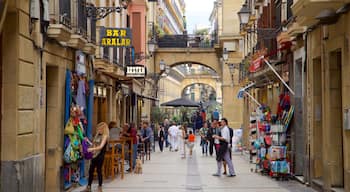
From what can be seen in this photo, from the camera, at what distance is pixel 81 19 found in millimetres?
16797

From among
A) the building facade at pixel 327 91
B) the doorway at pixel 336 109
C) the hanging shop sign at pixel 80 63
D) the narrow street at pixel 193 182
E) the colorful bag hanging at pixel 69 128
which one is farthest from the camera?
the hanging shop sign at pixel 80 63

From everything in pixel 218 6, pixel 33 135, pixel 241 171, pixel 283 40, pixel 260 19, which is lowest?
pixel 241 171

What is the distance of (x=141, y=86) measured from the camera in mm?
34812

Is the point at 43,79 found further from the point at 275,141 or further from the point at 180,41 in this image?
the point at 180,41

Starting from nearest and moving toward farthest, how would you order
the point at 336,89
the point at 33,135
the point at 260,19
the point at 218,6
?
1. the point at 33,135
2. the point at 336,89
3. the point at 260,19
4. the point at 218,6

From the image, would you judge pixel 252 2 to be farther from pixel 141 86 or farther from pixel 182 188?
pixel 182 188

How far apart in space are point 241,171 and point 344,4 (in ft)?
32.8

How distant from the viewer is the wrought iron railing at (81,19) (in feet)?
53.8

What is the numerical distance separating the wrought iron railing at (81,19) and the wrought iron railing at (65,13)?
0.78 m

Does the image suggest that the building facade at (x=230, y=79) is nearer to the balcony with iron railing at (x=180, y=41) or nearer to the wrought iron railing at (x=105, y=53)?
the balcony with iron railing at (x=180, y=41)

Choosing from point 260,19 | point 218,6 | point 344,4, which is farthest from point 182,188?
point 218,6

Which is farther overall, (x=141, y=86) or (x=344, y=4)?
A: (x=141, y=86)

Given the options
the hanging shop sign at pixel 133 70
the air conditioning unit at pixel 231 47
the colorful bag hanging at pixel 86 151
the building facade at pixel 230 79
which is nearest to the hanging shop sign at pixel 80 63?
the colorful bag hanging at pixel 86 151

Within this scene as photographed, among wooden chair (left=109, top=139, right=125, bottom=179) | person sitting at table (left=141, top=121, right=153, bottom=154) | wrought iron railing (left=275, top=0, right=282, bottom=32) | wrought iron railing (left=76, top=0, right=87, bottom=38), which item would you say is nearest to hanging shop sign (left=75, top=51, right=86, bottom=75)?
wrought iron railing (left=76, top=0, right=87, bottom=38)
